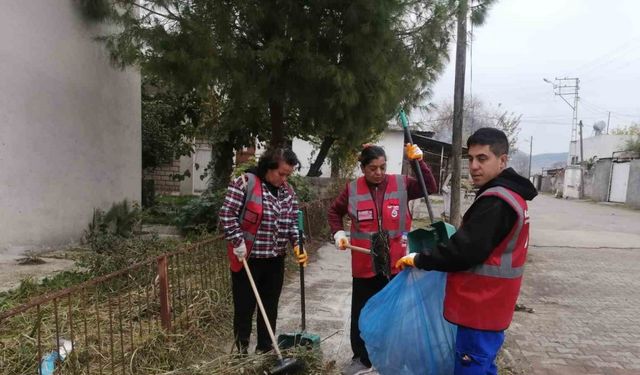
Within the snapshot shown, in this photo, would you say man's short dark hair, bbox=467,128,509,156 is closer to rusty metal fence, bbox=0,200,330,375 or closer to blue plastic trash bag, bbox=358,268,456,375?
blue plastic trash bag, bbox=358,268,456,375

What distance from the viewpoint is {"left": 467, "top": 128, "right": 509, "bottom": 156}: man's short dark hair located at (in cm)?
215

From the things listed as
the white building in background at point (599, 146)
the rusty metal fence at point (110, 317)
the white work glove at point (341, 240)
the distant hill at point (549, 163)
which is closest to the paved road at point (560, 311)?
the rusty metal fence at point (110, 317)

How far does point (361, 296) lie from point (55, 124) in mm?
5082

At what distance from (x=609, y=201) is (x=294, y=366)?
28.3 metres

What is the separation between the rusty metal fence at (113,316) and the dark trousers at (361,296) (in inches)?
49.6

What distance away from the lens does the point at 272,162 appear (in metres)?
3.13

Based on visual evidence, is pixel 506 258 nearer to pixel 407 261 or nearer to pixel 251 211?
pixel 407 261

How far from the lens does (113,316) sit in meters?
3.87

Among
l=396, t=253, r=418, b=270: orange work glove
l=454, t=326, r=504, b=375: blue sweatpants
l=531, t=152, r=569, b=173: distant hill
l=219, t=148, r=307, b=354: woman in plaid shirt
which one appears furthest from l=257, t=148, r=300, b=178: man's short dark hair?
l=531, t=152, r=569, b=173: distant hill

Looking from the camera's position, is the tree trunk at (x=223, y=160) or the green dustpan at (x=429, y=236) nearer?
the green dustpan at (x=429, y=236)

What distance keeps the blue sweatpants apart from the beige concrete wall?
5535mm

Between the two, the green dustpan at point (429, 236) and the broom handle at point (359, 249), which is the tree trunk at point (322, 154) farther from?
the green dustpan at point (429, 236)

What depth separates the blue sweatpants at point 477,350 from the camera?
7.03 feet

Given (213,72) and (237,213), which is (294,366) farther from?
(213,72)
